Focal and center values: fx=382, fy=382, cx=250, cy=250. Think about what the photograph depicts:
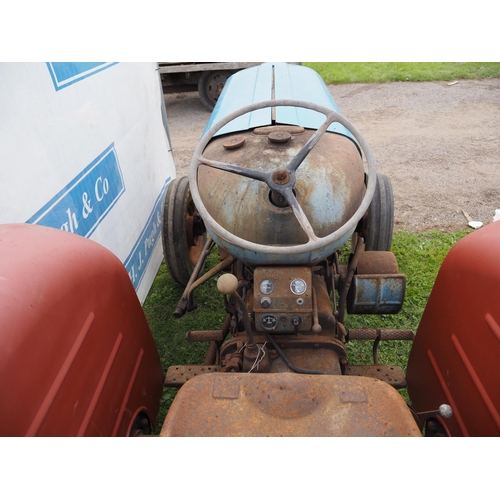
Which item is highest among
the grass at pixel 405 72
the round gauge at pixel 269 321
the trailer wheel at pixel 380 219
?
the round gauge at pixel 269 321

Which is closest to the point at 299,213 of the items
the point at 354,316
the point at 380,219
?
the point at 380,219

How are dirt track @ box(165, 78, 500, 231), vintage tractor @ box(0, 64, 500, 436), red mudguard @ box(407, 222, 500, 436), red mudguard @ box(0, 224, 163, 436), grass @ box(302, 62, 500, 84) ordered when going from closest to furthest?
red mudguard @ box(0, 224, 163, 436), vintage tractor @ box(0, 64, 500, 436), red mudguard @ box(407, 222, 500, 436), dirt track @ box(165, 78, 500, 231), grass @ box(302, 62, 500, 84)

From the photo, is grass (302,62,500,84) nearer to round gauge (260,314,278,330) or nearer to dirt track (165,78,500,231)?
dirt track (165,78,500,231)

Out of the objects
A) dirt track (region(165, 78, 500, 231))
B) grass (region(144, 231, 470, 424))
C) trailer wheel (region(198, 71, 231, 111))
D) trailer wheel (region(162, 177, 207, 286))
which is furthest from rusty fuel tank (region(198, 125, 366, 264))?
trailer wheel (region(198, 71, 231, 111))

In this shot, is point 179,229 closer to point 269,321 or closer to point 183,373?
point 183,373

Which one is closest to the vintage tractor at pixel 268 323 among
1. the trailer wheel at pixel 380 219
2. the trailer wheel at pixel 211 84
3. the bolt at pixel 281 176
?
the bolt at pixel 281 176

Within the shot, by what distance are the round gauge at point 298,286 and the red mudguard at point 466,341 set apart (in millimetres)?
Answer: 588

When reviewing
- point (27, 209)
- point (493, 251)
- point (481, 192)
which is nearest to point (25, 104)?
point (27, 209)

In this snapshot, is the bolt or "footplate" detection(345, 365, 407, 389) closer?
the bolt

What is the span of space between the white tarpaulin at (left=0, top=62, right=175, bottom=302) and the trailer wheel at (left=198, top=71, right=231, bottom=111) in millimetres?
3552

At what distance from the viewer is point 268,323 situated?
1.65m

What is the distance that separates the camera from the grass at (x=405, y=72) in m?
7.97

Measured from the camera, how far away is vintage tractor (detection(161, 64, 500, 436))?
50.4 inches

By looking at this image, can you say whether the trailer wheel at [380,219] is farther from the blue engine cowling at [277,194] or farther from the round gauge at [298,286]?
the round gauge at [298,286]
